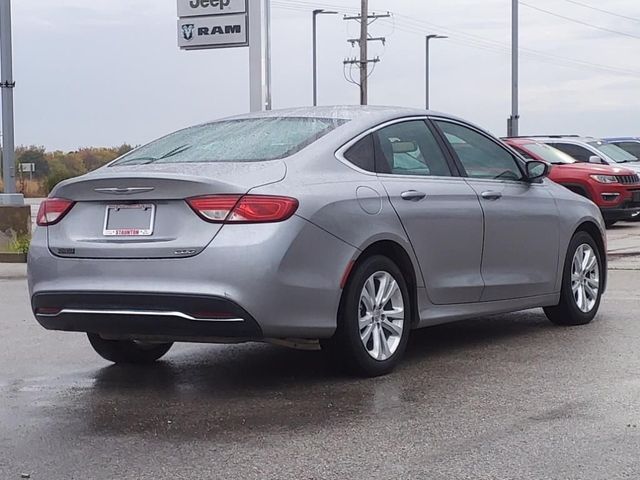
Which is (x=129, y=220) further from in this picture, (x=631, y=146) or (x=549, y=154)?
(x=631, y=146)

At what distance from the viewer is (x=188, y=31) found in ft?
65.7

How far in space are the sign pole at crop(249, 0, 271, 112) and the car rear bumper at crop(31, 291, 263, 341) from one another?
12712 millimetres

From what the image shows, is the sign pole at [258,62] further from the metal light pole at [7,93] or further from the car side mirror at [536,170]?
the car side mirror at [536,170]

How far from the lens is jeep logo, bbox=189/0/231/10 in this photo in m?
19.5

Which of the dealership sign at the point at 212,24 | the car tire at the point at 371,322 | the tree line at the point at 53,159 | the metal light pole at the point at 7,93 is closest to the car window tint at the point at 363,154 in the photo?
the car tire at the point at 371,322

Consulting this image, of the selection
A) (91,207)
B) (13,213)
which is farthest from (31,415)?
(13,213)

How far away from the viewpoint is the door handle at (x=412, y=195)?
677 centimetres

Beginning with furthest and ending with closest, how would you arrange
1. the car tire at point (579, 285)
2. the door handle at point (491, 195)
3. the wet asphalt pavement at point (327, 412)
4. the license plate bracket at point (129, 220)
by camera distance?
1. the car tire at point (579, 285)
2. the door handle at point (491, 195)
3. the license plate bracket at point (129, 220)
4. the wet asphalt pavement at point (327, 412)

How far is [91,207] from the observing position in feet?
20.5

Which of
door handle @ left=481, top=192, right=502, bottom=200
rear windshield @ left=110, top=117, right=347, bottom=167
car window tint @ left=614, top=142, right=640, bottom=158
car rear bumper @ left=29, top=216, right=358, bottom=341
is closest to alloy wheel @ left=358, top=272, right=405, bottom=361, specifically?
car rear bumper @ left=29, top=216, right=358, bottom=341

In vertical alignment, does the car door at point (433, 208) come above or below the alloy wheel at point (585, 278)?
above

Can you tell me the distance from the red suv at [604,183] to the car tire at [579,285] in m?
10.5

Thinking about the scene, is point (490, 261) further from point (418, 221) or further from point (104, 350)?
point (104, 350)

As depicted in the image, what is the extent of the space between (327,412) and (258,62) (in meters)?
13.9
